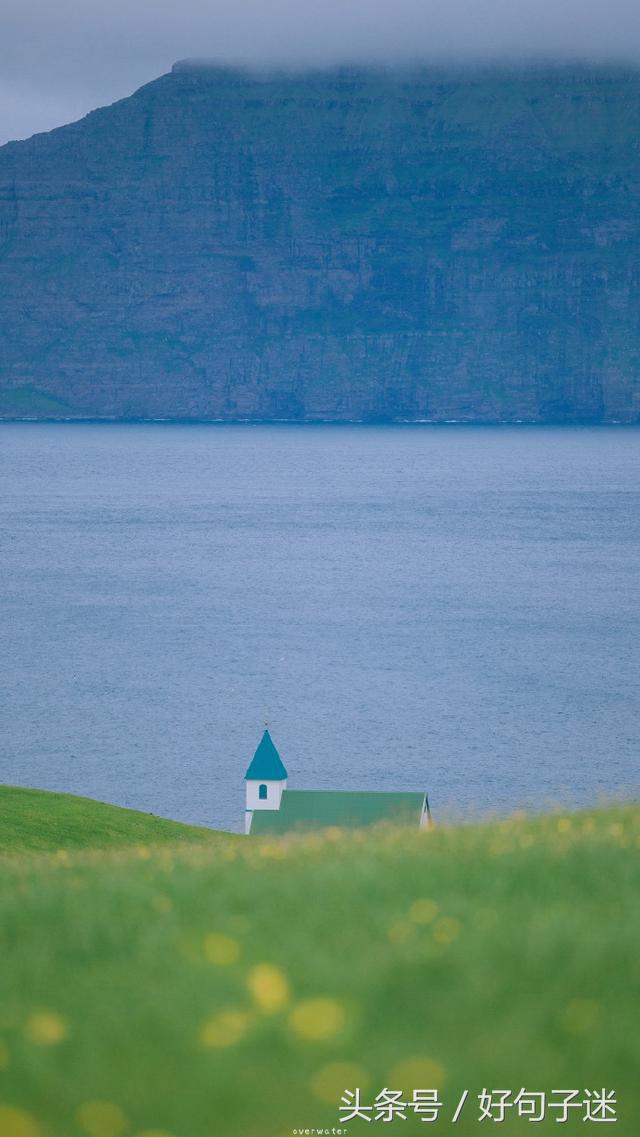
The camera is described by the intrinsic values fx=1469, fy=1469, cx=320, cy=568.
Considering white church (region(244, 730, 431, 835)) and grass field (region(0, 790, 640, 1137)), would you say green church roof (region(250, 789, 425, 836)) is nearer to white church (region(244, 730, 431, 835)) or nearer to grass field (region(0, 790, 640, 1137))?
white church (region(244, 730, 431, 835))

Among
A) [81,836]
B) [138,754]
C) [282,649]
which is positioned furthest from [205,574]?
[81,836]

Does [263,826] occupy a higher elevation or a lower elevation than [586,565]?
lower

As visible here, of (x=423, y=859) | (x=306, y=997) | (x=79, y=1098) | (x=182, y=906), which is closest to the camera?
(x=79, y=1098)

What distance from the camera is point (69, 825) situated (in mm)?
31188

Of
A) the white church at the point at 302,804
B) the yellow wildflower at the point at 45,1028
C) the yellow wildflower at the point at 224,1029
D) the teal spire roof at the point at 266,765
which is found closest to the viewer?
the yellow wildflower at the point at 224,1029

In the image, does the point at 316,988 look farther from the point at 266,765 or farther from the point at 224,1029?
Result: the point at 266,765

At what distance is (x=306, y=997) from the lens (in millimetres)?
7301

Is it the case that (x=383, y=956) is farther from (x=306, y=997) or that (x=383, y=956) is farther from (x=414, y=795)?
(x=414, y=795)

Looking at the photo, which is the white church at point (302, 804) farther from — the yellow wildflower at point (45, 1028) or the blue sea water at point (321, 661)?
the yellow wildflower at point (45, 1028)

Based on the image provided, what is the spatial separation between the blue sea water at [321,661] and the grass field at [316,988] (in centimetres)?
1806

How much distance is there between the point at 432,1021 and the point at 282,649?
85807 millimetres

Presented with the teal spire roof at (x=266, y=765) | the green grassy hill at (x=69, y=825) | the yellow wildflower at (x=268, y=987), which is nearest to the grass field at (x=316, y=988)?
the yellow wildflower at (x=268, y=987)

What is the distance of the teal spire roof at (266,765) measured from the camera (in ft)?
137

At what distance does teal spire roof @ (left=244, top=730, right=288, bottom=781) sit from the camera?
137 feet
